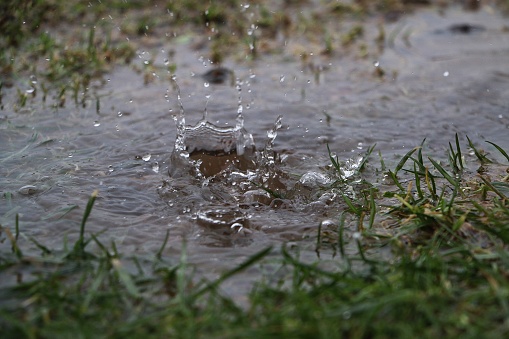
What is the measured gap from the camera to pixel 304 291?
104 inches

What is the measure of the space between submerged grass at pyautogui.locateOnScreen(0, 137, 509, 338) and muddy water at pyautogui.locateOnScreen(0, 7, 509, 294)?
250mm

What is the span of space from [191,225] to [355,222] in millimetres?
827

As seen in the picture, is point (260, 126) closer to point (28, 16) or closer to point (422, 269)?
point (422, 269)

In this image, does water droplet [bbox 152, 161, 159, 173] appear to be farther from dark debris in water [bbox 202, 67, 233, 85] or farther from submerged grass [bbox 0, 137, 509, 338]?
dark debris in water [bbox 202, 67, 233, 85]

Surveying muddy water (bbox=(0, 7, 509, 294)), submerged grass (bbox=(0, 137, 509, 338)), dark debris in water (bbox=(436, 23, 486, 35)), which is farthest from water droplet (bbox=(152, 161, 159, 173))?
dark debris in water (bbox=(436, 23, 486, 35))

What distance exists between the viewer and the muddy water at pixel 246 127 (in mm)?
3467

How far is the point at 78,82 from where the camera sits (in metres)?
5.35

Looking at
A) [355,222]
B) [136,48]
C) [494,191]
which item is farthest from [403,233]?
[136,48]

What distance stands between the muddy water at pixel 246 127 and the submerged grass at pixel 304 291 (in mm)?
250

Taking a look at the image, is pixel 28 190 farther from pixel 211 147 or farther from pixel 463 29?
pixel 463 29

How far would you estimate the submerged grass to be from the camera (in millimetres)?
2418

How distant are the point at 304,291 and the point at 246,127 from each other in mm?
2458

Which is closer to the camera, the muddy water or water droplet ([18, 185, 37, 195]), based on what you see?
the muddy water

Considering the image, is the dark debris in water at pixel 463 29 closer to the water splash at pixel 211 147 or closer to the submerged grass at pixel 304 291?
the water splash at pixel 211 147
